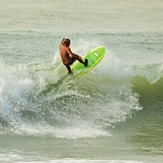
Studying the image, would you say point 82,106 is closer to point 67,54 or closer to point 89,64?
point 67,54

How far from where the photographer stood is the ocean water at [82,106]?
1235 cm

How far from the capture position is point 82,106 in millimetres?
15172

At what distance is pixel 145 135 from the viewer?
13977 millimetres

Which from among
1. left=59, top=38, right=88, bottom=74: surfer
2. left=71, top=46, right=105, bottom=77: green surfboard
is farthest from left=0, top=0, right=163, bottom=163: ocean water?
left=59, top=38, right=88, bottom=74: surfer

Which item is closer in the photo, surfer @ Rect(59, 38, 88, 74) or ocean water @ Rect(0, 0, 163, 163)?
ocean water @ Rect(0, 0, 163, 163)

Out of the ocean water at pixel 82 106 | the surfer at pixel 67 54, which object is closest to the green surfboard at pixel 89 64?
the ocean water at pixel 82 106

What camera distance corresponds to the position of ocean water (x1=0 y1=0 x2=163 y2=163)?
1235 centimetres

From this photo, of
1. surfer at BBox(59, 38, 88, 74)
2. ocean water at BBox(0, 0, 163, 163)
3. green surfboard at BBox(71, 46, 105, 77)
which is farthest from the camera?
green surfboard at BBox(71, 46, 105, 77)

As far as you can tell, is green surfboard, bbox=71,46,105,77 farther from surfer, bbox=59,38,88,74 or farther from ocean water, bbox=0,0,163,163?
surfer, bbox=59,38,88,74

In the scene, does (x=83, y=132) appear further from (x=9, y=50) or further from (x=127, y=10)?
(x=127, y=10)

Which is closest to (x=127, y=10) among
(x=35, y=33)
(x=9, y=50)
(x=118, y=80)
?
(x=35, y=33)

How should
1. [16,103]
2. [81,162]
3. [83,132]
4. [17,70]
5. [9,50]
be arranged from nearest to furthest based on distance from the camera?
[81,162]
[83,132]
[16,103]
[17,70]
[9,50]

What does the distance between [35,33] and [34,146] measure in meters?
13.9

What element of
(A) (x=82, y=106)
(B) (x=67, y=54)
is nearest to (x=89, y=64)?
(B) (x=67, y=54)
